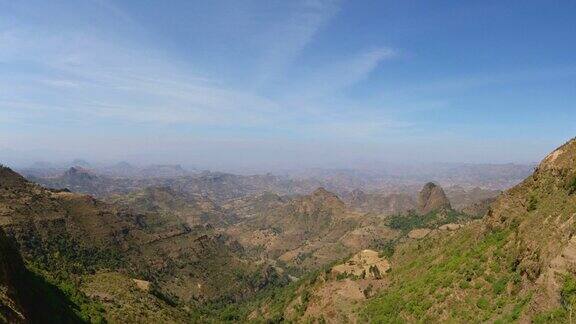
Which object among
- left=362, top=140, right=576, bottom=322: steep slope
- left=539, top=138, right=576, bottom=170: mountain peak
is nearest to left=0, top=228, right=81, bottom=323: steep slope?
left=362, top=140, right=576, bottom=322: steep slope

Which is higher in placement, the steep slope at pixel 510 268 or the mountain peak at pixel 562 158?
the mountain peak at pixel 562 158

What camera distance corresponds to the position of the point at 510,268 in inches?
1694

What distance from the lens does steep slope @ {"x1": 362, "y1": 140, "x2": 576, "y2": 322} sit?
33000mm

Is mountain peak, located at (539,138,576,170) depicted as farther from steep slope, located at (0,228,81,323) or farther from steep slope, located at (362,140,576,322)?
steep slope, located at (0,228,81,323)

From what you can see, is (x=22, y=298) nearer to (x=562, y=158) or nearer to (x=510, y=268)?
(x=510, y=268)

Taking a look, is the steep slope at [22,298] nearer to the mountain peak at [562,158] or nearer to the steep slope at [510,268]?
the steep slope at [510,268]

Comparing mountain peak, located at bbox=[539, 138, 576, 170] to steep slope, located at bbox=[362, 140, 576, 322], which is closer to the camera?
steep slope, located at bbox=[362, 140, 576, 322]

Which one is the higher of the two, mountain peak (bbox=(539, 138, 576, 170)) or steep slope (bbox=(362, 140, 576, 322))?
mountain peak (bbox=(539, 138, 576, 170))

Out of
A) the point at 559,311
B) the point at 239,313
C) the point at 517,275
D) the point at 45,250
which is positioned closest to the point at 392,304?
the point at 517,275

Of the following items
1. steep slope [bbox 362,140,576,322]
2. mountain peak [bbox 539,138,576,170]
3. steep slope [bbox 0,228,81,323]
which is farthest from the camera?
mountain peak [bbox 539,138,576,170]

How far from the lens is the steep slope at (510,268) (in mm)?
33000

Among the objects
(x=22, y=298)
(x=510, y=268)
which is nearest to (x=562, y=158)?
(x=510, y=268)

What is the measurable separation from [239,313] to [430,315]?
104m

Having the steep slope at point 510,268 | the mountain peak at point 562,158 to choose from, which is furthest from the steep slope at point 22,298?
the mountain peak at point 562,158
